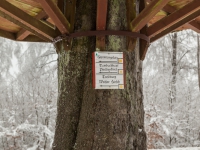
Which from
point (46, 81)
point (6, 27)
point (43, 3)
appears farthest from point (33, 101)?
point (43, 3)

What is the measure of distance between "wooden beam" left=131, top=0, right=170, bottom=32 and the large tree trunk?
0.45 feet

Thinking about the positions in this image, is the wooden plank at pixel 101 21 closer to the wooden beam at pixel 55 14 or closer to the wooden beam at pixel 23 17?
the wooden beam at pixel 55 14

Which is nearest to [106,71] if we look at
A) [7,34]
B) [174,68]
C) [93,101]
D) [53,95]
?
[93,101]

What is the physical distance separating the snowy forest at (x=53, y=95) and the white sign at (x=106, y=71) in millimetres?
5497

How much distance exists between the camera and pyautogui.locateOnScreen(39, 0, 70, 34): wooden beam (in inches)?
70.5

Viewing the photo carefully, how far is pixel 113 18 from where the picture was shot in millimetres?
2086

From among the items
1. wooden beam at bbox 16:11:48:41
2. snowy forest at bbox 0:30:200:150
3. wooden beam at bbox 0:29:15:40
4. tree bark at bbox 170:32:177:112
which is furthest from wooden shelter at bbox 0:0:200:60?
tree bark at bbox 170:32:177:112

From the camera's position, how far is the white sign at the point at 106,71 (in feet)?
6.49

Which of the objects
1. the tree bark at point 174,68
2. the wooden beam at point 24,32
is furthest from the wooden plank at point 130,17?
the tree bark at point 174,68

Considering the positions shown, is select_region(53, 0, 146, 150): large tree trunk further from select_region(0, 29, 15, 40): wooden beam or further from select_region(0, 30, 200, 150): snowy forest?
select_region(0, 30, 200, 150): snowy forest

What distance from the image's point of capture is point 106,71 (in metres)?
1.97

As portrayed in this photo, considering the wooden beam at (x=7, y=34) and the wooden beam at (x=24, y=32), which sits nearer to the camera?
the wooden beam at (x=24, y=32)

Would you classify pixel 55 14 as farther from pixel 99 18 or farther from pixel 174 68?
pixel 174 68

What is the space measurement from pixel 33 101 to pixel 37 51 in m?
1.85
